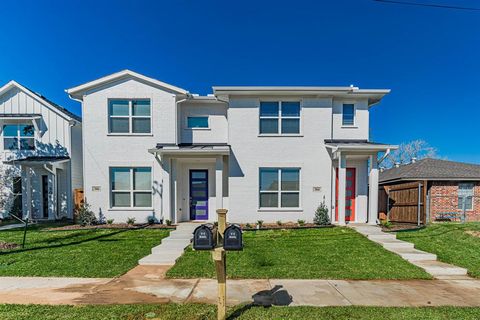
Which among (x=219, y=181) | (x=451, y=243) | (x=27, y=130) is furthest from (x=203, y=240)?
(x=27, y=130)

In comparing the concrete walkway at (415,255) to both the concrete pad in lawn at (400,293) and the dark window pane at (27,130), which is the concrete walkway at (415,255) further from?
the dark window pane at (27,130)

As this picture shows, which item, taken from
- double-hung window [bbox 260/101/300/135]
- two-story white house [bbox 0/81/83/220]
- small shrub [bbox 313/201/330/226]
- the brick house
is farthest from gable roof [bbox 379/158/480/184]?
two-story white house [bbox 0/81/83/220]

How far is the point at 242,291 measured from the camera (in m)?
4.61

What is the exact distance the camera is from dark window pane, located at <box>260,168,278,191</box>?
1053 cm

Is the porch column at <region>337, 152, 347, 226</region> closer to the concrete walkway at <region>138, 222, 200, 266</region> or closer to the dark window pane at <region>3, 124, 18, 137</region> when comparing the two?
the concrete walkway at <region>138, 222, 200, 266</region>

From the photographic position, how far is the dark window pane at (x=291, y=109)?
34.9ft

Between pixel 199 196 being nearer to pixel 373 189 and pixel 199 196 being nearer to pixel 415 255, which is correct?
pixel 373 189

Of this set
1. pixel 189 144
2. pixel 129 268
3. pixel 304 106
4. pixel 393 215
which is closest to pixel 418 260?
pixel 393 215

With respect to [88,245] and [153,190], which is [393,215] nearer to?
[153,190]

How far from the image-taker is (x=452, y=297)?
4480 mm

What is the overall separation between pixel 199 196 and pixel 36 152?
8427 millimetres

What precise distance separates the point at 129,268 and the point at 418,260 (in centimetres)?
744

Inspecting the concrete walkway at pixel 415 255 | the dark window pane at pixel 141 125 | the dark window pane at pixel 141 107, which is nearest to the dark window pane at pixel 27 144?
the dark window pane at pixel 141 125

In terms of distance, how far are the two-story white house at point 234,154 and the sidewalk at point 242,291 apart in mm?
5251
